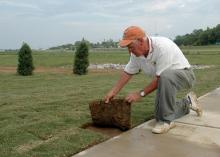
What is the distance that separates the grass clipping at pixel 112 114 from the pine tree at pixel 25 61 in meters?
11.2

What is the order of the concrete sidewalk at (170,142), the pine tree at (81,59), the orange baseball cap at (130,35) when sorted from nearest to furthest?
the concrete sidewalk at (170,142) < the orange baseball cap at (130,35) < the pine tree at (81,59)

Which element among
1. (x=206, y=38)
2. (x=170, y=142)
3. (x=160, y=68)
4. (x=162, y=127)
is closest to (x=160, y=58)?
(x=160, y=68)

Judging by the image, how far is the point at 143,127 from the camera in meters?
4.86

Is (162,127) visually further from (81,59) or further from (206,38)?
(206,38)

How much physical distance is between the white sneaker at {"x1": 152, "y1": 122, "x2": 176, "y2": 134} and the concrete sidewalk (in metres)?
0.06

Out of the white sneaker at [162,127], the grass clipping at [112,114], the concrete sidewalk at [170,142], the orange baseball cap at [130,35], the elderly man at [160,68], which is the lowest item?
the concrete sidewalk at [170,142]

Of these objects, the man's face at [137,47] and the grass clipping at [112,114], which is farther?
the grass clipping at [112,114]

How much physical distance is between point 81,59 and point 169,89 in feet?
38.3

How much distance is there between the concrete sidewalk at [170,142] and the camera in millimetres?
3830

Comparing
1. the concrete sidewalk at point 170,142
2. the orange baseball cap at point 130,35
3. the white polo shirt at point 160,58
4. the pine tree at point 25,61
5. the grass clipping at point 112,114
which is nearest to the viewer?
the concrete sidewalk at point 170,142

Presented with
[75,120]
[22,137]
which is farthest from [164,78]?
[22,137]

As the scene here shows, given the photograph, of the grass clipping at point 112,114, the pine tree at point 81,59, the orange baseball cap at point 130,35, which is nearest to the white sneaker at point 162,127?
the grass clipping at point 112,114

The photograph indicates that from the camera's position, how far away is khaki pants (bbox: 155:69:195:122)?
4.59 metres

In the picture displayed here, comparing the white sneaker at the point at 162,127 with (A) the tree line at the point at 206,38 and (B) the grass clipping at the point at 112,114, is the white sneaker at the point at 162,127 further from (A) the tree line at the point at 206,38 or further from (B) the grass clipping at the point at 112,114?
(A) the tree line at the point at 206,38
